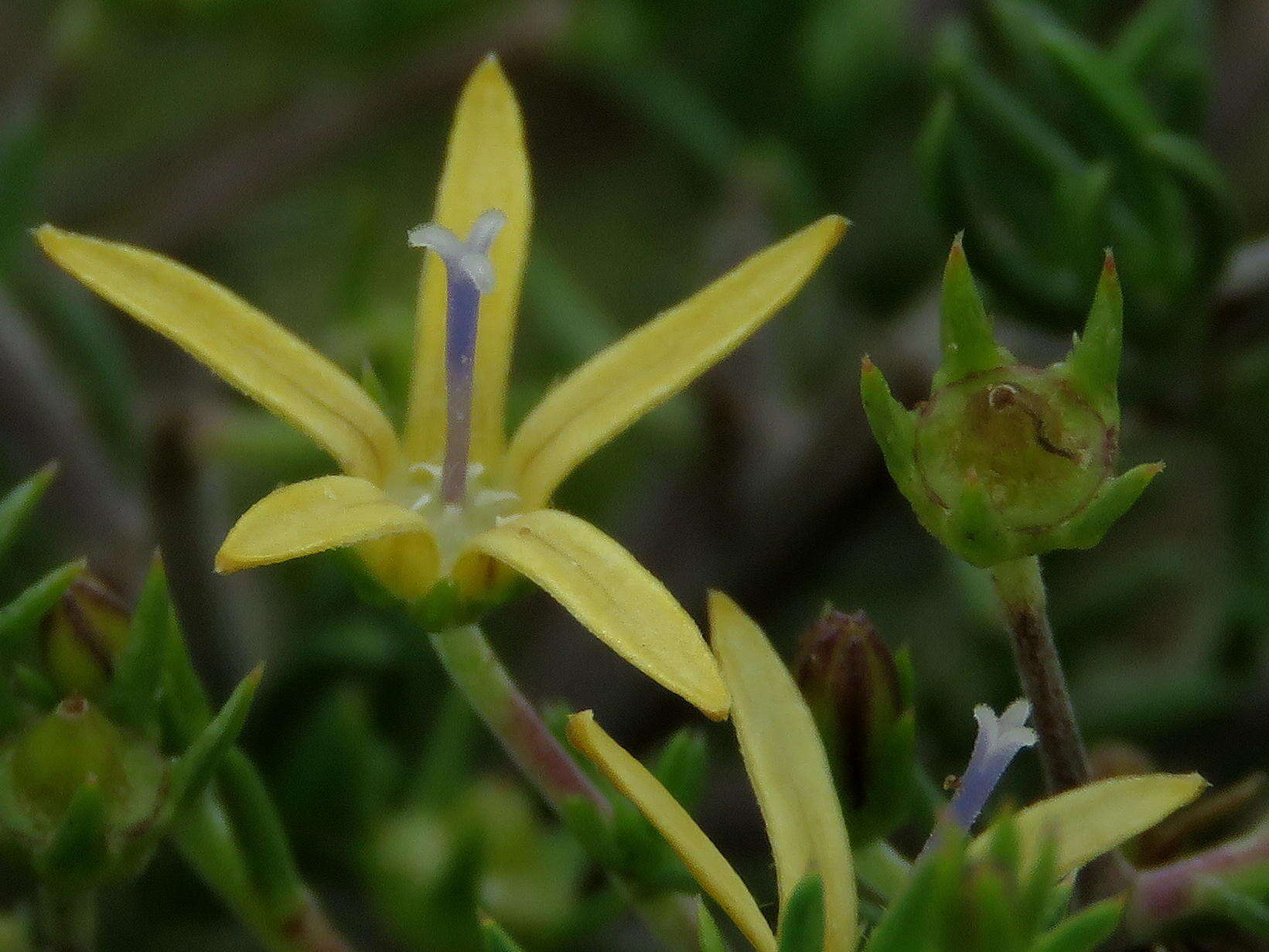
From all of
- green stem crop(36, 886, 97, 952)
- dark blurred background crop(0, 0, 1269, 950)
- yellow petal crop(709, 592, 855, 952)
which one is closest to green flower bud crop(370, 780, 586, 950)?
dark blurred background crop(0, 0, 1269, 950)

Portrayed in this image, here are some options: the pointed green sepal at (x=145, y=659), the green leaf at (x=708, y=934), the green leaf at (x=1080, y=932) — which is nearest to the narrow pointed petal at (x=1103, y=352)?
the green leaf at (x=1080, y=932)

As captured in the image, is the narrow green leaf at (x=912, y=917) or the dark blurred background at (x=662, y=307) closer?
the narrow green leaf at (x=912, y=917)

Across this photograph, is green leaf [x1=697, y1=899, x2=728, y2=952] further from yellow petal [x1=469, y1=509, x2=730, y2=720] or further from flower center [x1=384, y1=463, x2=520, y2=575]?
flower center [x1=384, y1=463, x2=520, y2=575]

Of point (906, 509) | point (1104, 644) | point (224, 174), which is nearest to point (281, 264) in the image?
point (224, 174)

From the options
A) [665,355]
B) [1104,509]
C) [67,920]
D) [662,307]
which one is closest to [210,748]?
[67,920]

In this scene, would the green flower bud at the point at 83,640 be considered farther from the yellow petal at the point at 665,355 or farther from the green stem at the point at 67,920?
the yellow petal at the point at 665,355

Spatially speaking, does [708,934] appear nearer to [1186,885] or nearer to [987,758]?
[987,758]

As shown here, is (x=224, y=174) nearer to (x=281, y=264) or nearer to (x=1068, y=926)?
(x=281, y=264)
